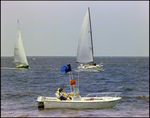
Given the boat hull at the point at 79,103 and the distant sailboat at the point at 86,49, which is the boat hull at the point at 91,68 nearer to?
the distant sailboat at the point at 86,49

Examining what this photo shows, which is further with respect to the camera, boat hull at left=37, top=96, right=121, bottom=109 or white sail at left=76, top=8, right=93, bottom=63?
white sail at left=76, top=8, right=93, bottom=63

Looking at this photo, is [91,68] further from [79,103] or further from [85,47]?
[79,103]

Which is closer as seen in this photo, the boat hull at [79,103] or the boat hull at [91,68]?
the boat hull at [79,103]

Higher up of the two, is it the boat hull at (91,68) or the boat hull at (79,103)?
the boat hull at (91,68)

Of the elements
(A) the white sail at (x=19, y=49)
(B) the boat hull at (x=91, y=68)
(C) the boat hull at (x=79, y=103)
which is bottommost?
(C) the boat hull at (x=79, y=103)

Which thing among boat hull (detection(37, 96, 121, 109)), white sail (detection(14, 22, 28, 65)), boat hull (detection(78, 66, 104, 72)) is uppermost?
white sail (detection(14, 22, 28, 65))

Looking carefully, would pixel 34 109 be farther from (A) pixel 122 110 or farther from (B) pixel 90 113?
(A) pixel 122 110

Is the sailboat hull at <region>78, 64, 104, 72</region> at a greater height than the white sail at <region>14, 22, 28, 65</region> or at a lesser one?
lesser

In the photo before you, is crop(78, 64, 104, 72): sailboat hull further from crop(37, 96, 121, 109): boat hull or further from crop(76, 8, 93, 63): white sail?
crop(37, 96, 121, 109): boat hull

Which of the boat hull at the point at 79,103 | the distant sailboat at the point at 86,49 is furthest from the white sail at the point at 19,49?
A: the boat hull at the point at 79,103

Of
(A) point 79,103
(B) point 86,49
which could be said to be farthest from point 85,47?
(A) point 79,103

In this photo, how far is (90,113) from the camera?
22422 millimetres

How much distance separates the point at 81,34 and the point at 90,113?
45602 mm

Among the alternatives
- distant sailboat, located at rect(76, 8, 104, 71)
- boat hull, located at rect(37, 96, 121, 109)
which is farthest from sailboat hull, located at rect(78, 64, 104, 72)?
boat hull, located at rect(37, 96, 121, 109)
